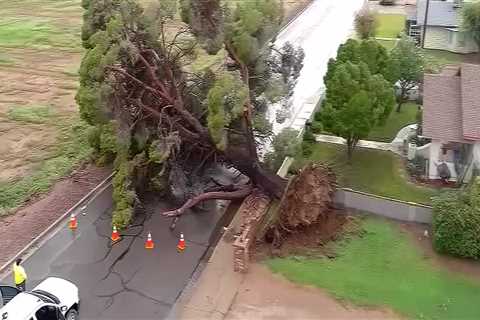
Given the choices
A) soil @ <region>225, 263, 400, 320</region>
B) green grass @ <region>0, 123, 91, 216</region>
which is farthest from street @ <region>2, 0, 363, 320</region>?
green grass @ <region>0, 123, 91, 216</region>

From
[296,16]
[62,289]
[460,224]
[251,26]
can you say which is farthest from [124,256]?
[296,16]

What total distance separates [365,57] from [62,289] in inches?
581

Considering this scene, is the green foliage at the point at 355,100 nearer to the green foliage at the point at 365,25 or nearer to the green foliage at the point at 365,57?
the green foliage at the point at 365,57

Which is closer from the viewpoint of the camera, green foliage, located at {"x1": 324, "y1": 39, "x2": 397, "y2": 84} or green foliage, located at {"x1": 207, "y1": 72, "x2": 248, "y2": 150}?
green foliage, located at {"x1": 207, "y1": 72, "x2": 248, "y2": 150}

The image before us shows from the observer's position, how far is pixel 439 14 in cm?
3659

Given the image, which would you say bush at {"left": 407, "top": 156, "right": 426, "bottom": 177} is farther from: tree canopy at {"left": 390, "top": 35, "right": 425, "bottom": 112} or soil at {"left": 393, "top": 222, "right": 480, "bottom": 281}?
tree canopy at {"left": 390, "top": 35, "right": 425, "bottom": 112}

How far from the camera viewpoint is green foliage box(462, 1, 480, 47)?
109ft

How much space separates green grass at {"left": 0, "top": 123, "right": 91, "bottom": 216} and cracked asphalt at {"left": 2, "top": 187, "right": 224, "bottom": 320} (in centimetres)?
258

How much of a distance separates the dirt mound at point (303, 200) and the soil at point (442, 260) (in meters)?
2.93

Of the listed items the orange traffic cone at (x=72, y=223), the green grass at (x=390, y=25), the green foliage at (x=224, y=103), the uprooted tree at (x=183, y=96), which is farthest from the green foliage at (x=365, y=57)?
the green grass at (x=390, y=25)

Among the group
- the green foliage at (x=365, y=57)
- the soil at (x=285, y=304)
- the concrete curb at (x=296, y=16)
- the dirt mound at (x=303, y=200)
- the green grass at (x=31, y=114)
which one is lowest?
the concrete curb at (x=296, y=16)

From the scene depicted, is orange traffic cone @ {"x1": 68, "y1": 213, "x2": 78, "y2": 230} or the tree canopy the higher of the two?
the tree canopy

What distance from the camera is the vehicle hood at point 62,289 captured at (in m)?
14.8

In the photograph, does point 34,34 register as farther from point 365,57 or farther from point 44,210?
point 365,57
